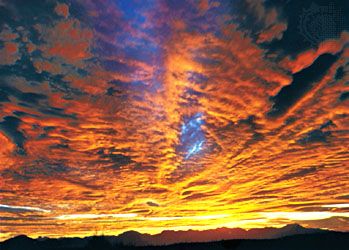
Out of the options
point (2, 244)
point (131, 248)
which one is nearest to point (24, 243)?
point (2, 244)

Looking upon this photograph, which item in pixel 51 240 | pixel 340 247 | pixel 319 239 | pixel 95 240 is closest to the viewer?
pixel 340 247

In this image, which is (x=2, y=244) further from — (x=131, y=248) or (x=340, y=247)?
(x=340, y=247)

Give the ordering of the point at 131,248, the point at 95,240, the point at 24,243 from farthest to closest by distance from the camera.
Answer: the point at 24,243 → the point at 95,240 → the point at 131,248

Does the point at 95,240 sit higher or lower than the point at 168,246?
higher

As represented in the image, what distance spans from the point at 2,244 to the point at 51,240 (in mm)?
12750

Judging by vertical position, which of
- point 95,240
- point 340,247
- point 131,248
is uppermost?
point 95,240

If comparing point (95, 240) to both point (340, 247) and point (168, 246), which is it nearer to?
point (168, 246)

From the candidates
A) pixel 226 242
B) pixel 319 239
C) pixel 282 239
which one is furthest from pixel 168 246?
pixel 319 239

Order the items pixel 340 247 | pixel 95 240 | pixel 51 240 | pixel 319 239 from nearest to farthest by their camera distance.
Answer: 1. pixel 340 247
2. pixel 319 239
3. pixel 95 240
4. pixel 51 240

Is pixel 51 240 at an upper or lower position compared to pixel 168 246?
upper

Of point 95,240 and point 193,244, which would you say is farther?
point 95,240

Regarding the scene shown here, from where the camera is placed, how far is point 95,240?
2098 inches

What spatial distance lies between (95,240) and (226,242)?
2990cm

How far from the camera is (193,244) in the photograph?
31.4m
